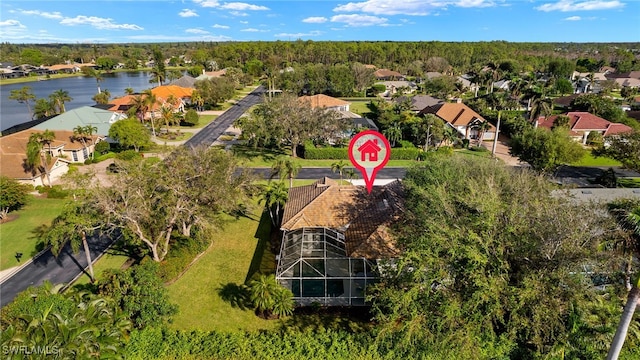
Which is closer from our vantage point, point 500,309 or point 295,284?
point 500,309

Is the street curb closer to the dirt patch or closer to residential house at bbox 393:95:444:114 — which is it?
the dirt patch

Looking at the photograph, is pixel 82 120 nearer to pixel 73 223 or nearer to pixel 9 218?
pixel 9 218

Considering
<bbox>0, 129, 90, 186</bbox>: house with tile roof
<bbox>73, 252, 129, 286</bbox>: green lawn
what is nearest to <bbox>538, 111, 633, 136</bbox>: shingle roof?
<bbox>73, 252, 129, 286</bbox>: green lawn

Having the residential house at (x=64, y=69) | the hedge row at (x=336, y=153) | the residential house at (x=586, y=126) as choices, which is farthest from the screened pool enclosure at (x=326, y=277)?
the residential house at (x=64, y=69)

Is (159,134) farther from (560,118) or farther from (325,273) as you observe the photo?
(560,118)

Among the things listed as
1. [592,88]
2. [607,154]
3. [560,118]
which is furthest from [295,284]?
[592,88]

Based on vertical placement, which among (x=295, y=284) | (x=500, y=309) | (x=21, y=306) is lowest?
(x=295, y=284)

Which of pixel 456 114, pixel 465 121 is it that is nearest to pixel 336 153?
pixel 465 121

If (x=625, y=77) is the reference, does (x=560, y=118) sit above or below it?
below
